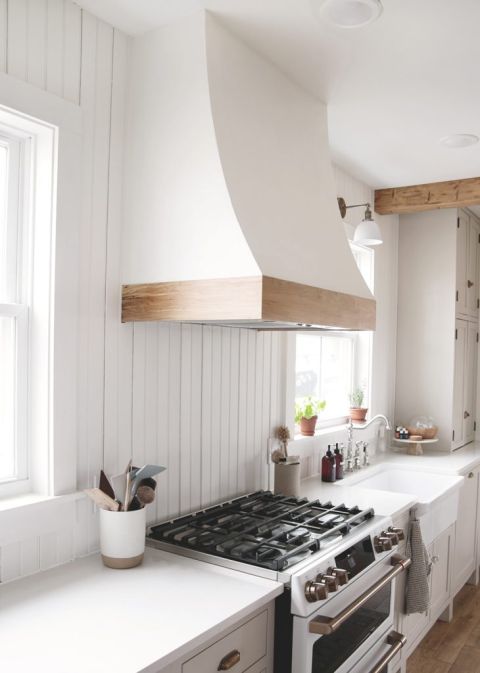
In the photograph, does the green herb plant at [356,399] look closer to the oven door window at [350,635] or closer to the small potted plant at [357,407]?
the small potted plant at [357,407]

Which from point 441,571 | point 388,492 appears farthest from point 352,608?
point 441,571

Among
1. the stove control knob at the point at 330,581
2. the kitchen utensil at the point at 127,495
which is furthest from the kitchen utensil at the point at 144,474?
the stove control knob at the point at 330,581

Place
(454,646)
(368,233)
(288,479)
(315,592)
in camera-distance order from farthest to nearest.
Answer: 1. (454,646)
2. (368,233)
3. (288,479)
4. (315,592)

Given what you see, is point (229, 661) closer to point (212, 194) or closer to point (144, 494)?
point (144, 494)

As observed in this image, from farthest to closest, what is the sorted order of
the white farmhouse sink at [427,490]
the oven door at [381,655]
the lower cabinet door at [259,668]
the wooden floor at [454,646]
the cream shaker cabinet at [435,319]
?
1. the cream shaker cabinet at [435,319]
2. the wooden floor at [454,646]
3. the white farmhouse sink at [427,490]
4. the oven door at [381,655]
5. the lower cabinet door at [259,668]

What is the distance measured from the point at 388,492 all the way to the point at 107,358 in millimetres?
1601

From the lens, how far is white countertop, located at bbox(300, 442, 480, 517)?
9.09 ft

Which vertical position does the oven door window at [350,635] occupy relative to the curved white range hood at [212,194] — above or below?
below

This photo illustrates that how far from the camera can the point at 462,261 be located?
4.38 metres

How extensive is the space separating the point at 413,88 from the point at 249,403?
1.50m

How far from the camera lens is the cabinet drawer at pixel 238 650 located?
1.58 meters

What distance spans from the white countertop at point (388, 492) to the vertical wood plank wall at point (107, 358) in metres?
0.58

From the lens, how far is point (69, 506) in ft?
6.31

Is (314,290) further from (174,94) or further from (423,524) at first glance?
(423,524)
